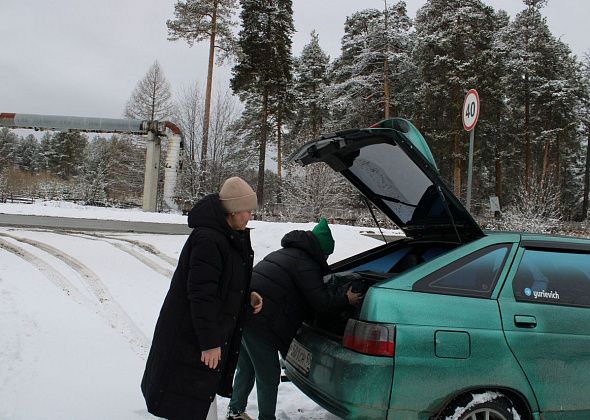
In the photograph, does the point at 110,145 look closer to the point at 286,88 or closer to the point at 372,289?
the point at 286,88

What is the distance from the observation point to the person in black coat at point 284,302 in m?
3.10

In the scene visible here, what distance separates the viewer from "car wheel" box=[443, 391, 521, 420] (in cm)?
253

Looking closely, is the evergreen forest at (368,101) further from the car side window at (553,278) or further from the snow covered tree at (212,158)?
the car side window at (553,278)

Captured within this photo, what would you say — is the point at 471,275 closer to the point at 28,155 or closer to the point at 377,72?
the point at 377,72

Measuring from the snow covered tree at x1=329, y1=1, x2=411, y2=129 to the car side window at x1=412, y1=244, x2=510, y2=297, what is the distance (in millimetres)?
25132

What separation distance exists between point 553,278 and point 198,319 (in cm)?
231

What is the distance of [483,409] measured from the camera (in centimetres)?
254

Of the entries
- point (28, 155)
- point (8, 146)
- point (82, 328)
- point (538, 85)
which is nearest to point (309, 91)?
point (538, 85)

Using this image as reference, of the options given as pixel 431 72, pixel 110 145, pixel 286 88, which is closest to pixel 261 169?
pixel 286 88

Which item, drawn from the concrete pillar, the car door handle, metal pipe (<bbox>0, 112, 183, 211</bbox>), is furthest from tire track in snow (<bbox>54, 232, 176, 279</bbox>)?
metal pipe (<bbox>0, 112, 183, 211</bbox>)

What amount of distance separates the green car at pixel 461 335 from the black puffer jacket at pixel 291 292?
16cm

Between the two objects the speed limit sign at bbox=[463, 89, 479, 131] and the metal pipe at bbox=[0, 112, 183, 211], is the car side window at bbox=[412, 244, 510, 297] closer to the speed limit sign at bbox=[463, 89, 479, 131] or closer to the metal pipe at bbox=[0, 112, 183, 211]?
the speed limit sign at bbox=[463, 89, 479, 131]

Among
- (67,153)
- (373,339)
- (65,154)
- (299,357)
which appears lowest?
(299,357)

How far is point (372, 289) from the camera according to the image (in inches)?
105
